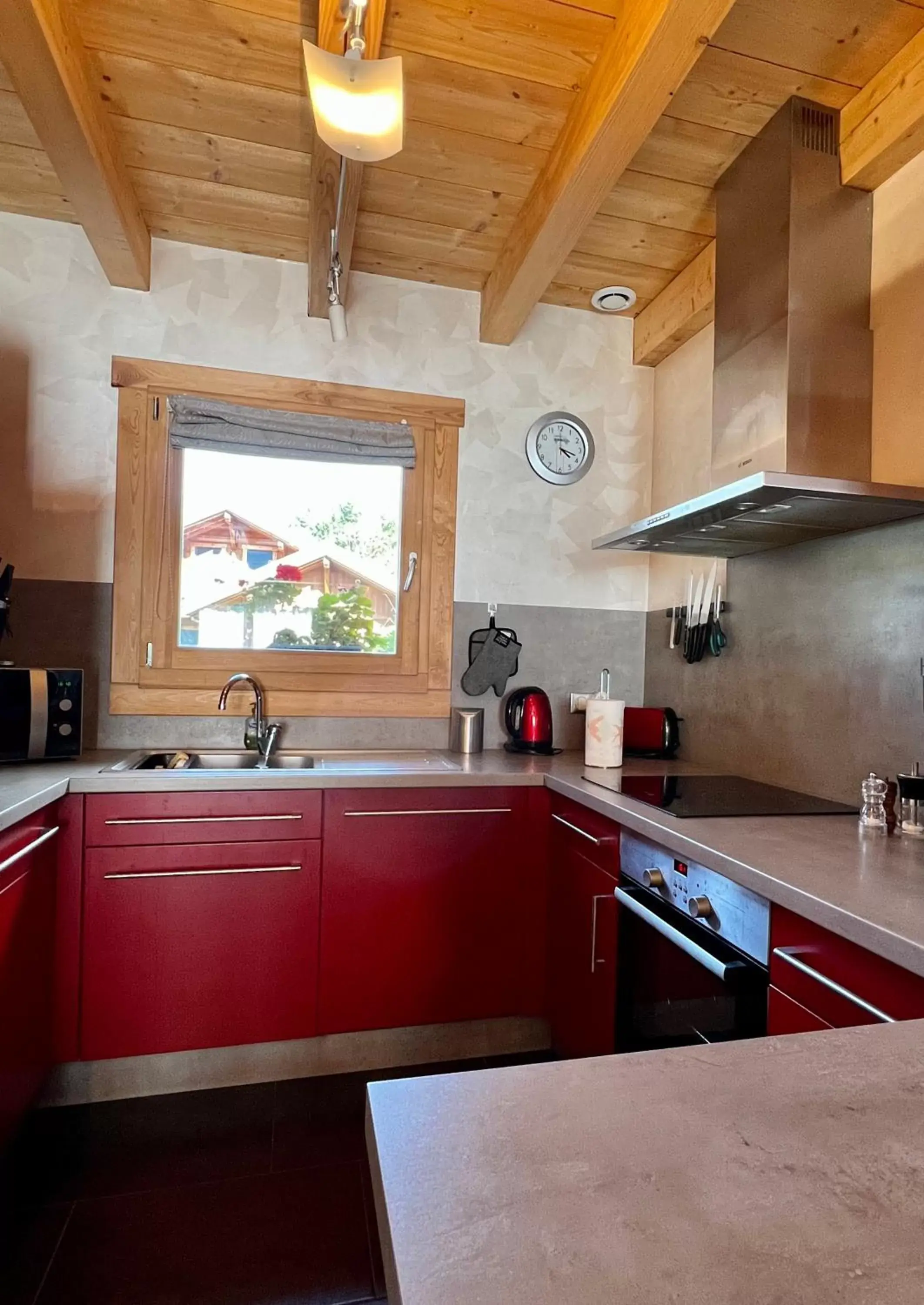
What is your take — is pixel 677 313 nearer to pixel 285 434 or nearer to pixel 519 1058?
pixel 285 434

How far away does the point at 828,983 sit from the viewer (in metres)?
1.00

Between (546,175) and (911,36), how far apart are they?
2.87ft

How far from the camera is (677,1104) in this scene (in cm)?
52

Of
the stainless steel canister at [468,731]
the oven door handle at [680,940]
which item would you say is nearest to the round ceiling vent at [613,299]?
the stainless steel canister at [468,731]

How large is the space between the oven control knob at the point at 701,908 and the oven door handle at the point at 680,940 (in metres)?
0.05

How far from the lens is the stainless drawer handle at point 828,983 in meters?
0.91

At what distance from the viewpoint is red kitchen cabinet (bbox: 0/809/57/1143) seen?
145cm

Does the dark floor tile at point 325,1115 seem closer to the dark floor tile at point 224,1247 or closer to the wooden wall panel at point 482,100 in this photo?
the dark floor tile at point 224,1247

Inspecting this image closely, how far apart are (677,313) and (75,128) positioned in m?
1.91

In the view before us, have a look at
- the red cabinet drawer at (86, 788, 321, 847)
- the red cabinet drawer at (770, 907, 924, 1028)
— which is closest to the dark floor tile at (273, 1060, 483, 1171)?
the red cabinet drawer at (86, 788, 321, 847)

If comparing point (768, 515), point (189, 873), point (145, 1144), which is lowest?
point (145, 1144)

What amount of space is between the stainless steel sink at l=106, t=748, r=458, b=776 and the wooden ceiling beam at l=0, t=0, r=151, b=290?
1597 millimetres

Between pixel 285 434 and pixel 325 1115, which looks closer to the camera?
pixel 325 1115

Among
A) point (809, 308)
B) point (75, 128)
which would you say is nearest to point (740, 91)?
point (809, 308)
